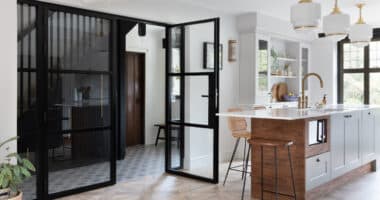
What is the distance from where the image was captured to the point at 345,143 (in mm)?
4613

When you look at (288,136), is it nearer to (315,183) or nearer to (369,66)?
(315,183)

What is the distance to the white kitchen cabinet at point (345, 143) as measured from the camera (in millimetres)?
4348

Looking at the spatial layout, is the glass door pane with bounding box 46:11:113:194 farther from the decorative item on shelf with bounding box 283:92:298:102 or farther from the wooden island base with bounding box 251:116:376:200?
the decorative item on shelf with bounding box 283:92:298:102

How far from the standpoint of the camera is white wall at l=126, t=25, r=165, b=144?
8188mm

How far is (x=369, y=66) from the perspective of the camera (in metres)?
7.73

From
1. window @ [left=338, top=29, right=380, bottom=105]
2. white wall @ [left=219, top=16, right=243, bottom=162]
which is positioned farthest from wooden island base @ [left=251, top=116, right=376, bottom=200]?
window @ [left=338, top=29, right=380, bottom=105]

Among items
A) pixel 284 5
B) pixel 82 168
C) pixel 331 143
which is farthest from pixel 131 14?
pixel 331 143

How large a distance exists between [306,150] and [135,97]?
4991mm

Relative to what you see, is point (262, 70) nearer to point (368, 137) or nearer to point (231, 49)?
point (231, 49)

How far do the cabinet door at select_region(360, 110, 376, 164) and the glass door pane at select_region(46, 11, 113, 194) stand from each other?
3344 millimetres

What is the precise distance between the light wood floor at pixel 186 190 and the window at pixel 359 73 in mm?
3146

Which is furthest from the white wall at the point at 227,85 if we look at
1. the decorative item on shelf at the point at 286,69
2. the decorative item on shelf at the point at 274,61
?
the decorative item on shelf at the point at 286,69

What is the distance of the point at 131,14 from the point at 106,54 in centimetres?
60

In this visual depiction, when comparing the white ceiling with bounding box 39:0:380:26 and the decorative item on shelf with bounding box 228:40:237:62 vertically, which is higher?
the white ceiling with bounding box 39:0:380:26
